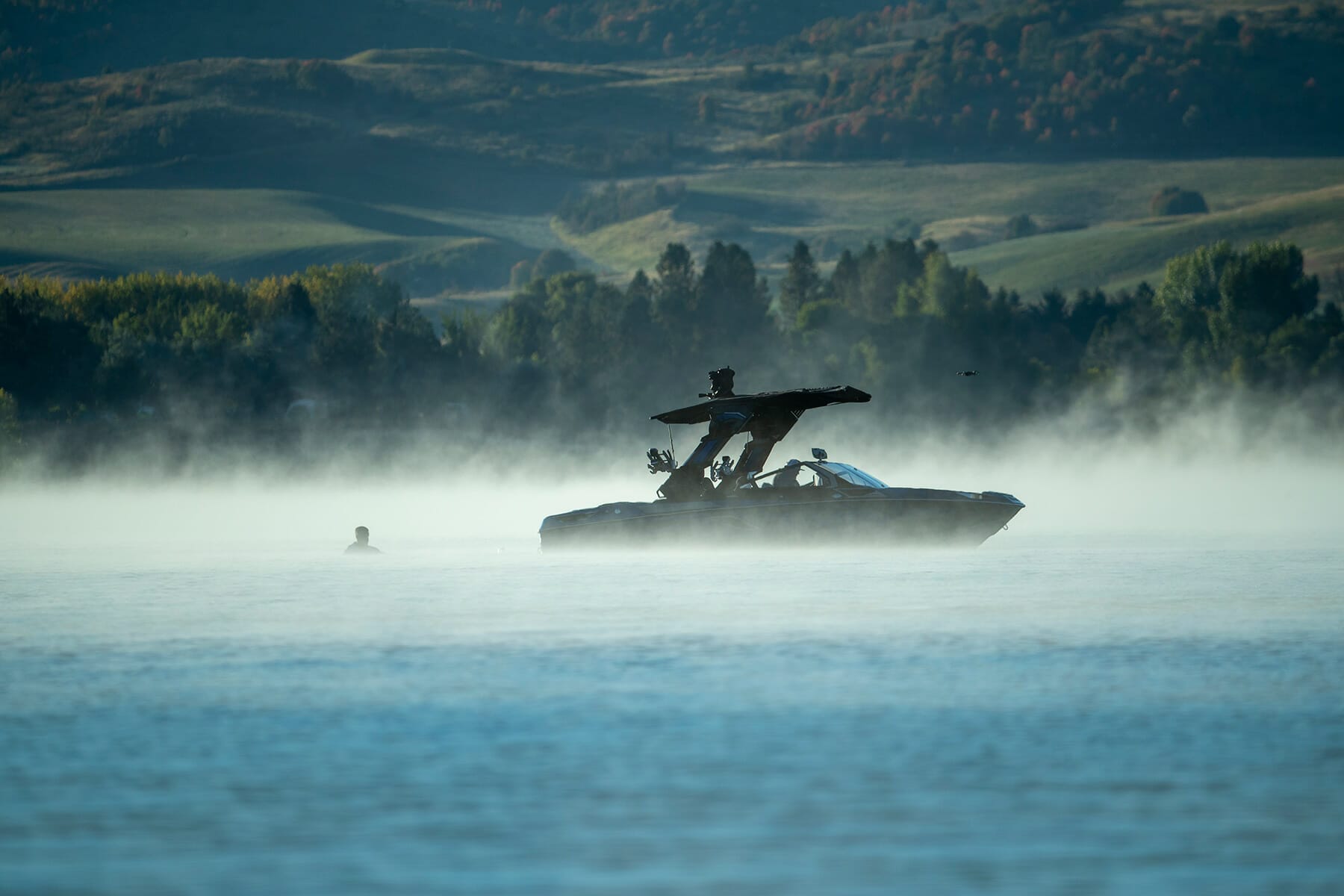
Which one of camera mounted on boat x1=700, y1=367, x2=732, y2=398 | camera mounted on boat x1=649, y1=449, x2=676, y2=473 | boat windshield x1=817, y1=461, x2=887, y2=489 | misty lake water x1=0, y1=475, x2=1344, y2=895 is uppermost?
camera mounted on boat x1=700, y1=367, x2=732, y2=398

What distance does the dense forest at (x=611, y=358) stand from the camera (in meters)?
122

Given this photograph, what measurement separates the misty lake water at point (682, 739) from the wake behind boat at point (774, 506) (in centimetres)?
587

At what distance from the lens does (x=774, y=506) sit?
132ft

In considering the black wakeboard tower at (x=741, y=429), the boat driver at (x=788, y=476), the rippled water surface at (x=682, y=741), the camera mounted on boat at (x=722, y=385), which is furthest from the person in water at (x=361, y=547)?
the rippled water surface at (x=682, y=741)

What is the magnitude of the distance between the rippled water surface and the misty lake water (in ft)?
0.16

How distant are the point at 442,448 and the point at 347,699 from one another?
110 metres

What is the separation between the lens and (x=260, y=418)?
126m

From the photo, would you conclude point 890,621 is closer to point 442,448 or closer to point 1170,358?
point 442,448

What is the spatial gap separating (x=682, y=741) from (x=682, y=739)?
0.11m

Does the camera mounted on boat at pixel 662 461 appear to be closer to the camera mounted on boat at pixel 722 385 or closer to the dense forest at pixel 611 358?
the camera mounted on boat at pixel 722 385

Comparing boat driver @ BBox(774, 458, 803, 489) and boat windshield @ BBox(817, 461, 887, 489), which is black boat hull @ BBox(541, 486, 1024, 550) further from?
boat windshield @ BBox(817, 461, 887, 489)

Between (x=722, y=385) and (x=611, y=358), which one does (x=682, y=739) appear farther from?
(x=611, y=358)

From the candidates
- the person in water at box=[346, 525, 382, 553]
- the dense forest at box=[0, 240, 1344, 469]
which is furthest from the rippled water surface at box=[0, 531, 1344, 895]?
the dense forest at box=[0, 240, 1344, 469]

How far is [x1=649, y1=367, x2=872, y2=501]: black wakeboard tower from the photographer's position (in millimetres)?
41594
